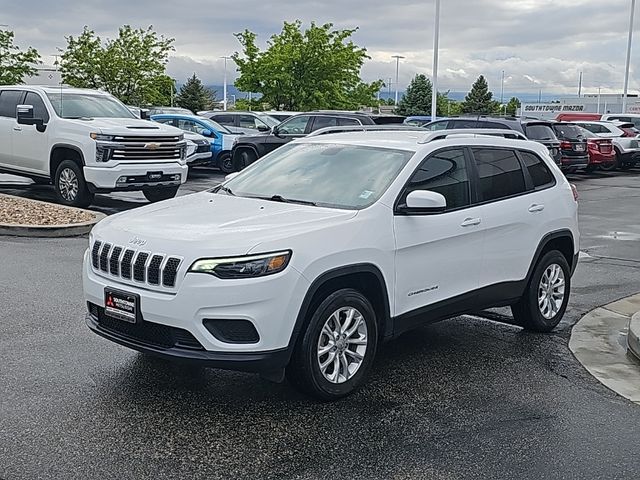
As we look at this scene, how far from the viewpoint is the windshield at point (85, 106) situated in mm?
14309

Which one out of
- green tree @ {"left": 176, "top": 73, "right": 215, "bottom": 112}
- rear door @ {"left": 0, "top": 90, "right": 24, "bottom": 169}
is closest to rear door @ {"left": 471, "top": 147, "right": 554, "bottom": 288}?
rear door @ {"left": 0, "top": 90, "right": 24, "bottom": 169}

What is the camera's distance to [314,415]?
5039 millimetres

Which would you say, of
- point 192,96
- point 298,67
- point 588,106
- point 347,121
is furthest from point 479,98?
point 347,121

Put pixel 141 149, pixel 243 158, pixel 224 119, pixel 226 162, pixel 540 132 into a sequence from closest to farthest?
pixel 141 149
pixel 243 158
pixel 226 162
pixel 540 132
pixel 224 119

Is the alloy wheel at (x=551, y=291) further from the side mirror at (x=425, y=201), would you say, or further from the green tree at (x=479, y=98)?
the green tree at (x=479, y=98)

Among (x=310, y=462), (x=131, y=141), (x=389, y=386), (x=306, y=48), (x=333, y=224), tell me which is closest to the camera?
(x=310, y=462)

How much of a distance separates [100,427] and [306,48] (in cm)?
3791

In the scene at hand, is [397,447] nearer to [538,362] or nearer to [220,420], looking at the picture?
[220,420]

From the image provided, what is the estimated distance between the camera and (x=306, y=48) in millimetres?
41031

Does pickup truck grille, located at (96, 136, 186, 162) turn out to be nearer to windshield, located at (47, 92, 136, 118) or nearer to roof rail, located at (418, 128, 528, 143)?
windshield, located at (47, 92, 136, 118)

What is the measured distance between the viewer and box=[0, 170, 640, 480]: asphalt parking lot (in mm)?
4316

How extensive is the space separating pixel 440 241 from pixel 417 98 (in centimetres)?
6609

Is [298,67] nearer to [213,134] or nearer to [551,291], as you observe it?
[213,134]

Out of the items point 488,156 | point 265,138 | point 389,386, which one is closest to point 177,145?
point 265,138
